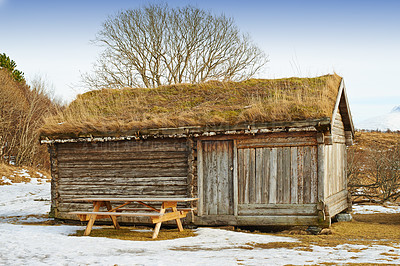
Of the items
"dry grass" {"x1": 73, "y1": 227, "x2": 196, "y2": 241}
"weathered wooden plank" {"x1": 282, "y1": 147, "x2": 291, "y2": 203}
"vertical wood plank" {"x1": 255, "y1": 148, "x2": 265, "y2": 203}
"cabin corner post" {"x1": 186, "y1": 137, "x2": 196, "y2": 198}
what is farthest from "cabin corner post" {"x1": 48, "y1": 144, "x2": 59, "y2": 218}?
"weathered wooden plank" {"x1": 282, "y1": 147, "x2": 291, "y2": 203}

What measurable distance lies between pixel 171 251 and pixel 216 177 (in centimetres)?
381

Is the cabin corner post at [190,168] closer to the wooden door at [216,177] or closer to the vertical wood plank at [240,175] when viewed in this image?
the wooden door at [216,177]

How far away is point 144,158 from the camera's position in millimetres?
12055

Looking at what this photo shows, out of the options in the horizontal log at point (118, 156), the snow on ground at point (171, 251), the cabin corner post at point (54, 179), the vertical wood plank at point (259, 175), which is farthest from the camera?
the cabin corner post at point (54, 179)

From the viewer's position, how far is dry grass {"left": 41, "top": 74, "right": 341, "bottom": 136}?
36.1 feet

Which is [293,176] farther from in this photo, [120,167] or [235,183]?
[120,167]

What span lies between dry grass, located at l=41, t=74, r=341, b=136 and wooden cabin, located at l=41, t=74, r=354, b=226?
34 millimetres

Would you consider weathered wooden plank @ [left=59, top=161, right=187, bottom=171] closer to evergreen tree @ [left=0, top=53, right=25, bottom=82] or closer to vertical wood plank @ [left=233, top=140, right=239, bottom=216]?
vertical wood plank @ [left=233, top=140, right=239, bottom=216]

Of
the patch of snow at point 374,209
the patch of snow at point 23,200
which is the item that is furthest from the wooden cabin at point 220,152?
the patch of snow at point 23,200

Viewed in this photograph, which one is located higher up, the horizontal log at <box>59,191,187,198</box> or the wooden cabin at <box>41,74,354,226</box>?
the wooden cabin at <box>41,74,354,226</box>

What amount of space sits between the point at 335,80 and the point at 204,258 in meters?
7.64

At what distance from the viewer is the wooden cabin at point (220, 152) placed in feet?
35.1

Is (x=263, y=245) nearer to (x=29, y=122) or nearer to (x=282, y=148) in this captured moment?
(x=282, y=148)

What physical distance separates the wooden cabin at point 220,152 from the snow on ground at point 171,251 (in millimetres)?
1359
